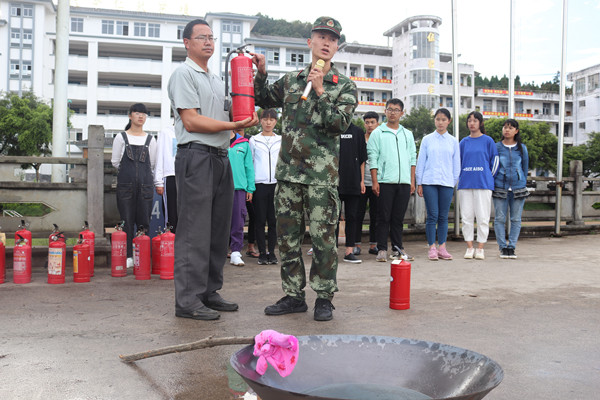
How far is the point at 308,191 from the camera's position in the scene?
384cm

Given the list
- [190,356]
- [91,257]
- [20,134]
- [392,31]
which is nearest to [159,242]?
[91,257]

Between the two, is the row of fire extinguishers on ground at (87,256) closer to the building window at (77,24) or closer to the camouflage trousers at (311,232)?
the camouflage trousers at (311,232)

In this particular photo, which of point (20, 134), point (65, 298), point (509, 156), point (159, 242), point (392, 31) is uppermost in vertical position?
point (392, 31)


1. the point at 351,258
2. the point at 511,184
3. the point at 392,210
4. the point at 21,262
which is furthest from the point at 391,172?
the point at 21,262

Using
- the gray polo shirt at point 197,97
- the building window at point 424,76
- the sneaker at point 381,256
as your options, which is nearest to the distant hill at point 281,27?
the building window at point 424,76

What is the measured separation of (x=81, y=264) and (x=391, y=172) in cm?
394

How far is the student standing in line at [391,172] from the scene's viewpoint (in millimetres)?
6809

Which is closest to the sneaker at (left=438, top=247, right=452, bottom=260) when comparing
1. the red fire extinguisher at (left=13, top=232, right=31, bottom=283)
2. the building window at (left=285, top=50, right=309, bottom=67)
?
the red fire extinguisher at (left=13, top=232, right=31, bottom=283)

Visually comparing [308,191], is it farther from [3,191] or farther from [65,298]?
[3,191]

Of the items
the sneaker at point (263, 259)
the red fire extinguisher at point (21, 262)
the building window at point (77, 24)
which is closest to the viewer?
the red fire extinguisher at point (21, 262)

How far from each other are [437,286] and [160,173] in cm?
351

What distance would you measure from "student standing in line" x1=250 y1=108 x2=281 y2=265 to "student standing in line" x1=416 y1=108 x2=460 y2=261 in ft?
6.87

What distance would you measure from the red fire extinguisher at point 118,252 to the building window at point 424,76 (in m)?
60.6

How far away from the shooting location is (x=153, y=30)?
45.3m
